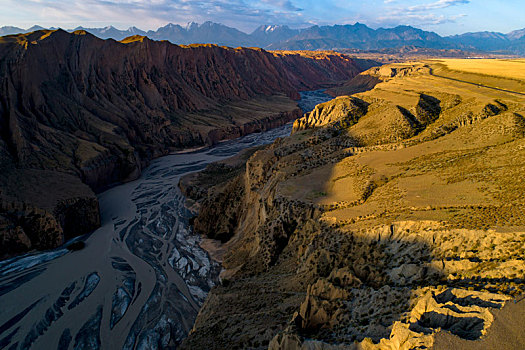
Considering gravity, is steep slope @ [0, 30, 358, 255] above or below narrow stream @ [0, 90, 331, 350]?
above

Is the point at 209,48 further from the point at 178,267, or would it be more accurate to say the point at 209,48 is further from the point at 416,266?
the point at 416,266

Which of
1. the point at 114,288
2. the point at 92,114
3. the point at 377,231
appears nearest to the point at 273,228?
the point at 377,231

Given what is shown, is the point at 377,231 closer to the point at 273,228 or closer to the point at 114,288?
the point at 273,228

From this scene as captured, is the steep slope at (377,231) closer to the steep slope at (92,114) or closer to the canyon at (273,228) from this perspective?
the canyon at (273,228)

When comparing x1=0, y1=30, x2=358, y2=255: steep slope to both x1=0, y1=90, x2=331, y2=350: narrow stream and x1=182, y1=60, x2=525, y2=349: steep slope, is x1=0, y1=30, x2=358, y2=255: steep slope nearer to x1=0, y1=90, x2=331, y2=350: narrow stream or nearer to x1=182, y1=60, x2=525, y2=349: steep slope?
x1=0, y1=90, x2=331, y2=350: narrow stream

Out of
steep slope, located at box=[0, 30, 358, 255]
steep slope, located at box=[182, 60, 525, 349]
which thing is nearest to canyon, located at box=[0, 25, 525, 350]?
steep slope, located at box=[182, 60, 525, 349]
